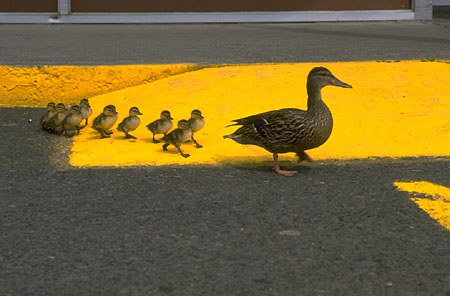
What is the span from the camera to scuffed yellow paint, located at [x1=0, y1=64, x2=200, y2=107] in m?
10.5

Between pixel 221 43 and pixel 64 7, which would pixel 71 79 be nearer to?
pixel 221 43

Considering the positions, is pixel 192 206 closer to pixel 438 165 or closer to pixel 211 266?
pixel 211 266

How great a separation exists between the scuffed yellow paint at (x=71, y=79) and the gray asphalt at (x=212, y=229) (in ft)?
6.74

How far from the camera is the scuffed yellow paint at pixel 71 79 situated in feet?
34.4

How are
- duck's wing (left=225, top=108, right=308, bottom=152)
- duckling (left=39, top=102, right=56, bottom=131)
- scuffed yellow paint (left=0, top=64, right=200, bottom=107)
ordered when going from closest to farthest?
duck's wing (left=225, top=108, right=308, bottom=152), duckling (left=39, top=102, right=56, bottom=131), scuffed yellow paint (left=0, top=64, right=200, bottom=107)

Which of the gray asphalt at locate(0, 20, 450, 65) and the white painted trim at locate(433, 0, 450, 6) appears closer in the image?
the gray asphalt at locate(0, 20, 450, 65)

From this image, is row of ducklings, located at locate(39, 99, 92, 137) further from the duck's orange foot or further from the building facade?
the building facade

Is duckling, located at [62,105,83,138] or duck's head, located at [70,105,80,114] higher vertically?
duck's head, located at [70,105,80,114]

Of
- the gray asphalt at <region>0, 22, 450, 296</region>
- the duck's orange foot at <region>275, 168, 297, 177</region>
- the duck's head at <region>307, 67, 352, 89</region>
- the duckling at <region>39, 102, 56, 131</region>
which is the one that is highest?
the duck's head at <region>307, 67, 352, 89</region>

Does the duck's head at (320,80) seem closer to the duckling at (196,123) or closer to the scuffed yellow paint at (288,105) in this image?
the scuffed yellow paint at (288,105)

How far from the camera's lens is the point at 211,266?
460cm

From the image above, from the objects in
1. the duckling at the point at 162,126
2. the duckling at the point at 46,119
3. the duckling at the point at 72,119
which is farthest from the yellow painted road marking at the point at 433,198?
the duckling at the point at 46,119

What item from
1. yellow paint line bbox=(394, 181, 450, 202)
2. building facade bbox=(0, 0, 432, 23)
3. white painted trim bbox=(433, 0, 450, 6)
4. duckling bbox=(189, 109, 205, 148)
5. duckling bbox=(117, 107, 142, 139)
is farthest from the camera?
white painted trim bbox=(433, 0, 450, 6)

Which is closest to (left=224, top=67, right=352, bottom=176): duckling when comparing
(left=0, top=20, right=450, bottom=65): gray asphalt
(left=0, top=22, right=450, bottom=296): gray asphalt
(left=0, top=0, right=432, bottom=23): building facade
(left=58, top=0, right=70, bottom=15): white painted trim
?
(left=0, top=22, right=450, bottom=296): gray asphalt
